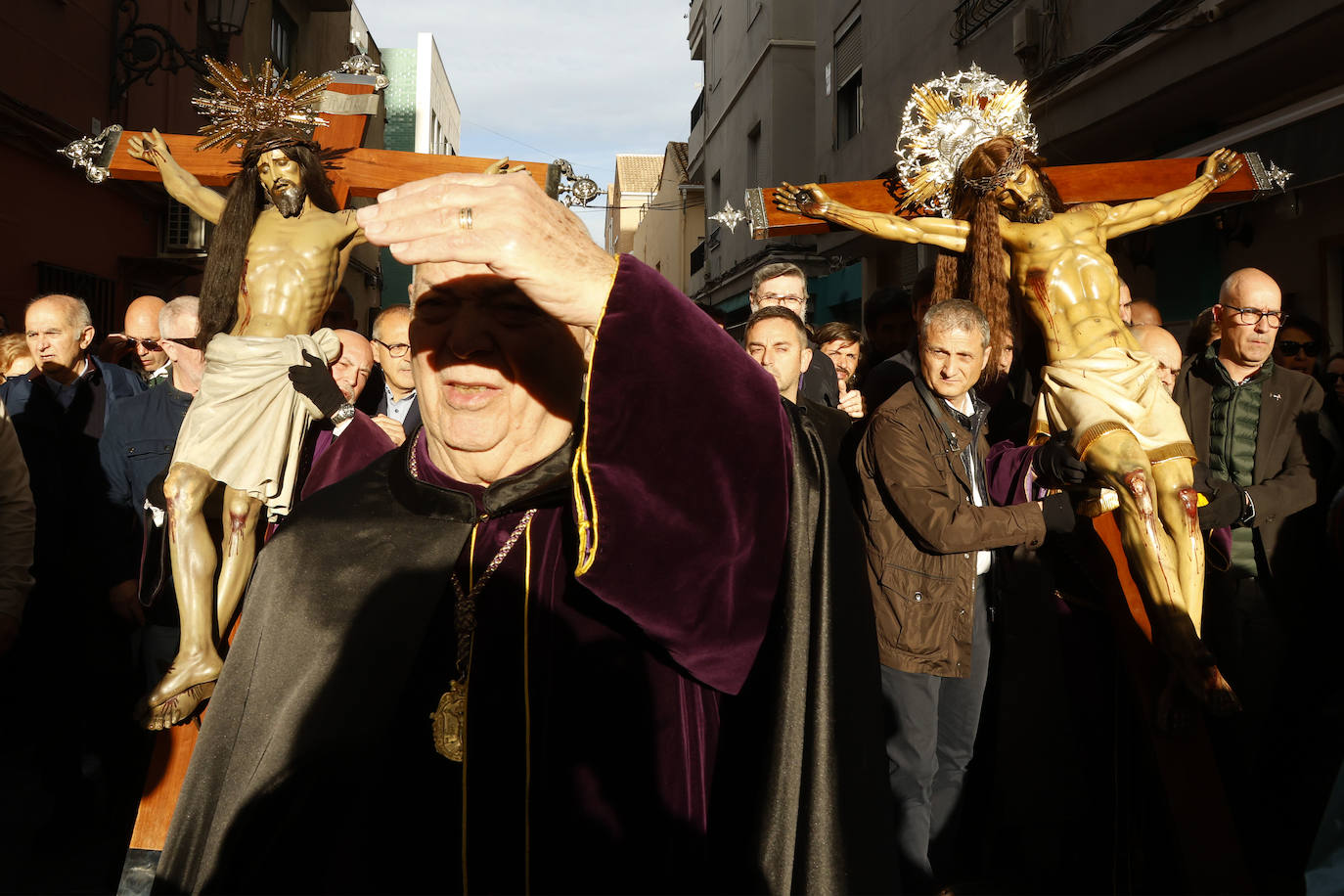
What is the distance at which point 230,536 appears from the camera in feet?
12.4

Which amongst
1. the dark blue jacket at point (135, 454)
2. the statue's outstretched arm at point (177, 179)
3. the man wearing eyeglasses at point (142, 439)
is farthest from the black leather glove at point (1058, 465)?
the dark blue jacket at point (135, 454)

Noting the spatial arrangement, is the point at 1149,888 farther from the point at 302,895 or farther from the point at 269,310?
the point at 269,310

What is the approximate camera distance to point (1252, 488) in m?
4.00

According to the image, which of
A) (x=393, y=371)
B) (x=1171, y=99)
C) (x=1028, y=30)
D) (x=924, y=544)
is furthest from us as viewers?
(x=1028, y=30)

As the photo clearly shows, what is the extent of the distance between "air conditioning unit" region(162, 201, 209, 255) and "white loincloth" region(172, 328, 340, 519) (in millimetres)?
8449

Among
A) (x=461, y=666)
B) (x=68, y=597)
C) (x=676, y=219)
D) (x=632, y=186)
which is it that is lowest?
(x=68, y=597)

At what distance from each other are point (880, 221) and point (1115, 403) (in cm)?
127

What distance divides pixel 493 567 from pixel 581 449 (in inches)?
20.4

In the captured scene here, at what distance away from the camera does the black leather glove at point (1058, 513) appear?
3.45 meters

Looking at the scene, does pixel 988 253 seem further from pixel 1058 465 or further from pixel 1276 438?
pixel 1276 438

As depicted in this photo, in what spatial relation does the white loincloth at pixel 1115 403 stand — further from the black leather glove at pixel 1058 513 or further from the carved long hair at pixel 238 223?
the carved long hair at pixel 238 223

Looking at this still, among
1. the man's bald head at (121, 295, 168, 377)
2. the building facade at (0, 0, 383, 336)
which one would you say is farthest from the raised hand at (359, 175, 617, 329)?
the building facade at (0, 0, 383, 336)

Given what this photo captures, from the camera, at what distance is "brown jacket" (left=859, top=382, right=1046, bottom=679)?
3371 mm

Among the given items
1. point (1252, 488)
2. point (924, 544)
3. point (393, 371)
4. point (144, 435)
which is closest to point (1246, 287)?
point (1252, 488)
